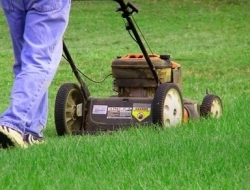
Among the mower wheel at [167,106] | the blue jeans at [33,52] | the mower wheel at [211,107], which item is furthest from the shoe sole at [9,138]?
the mower wheel at [211,107]

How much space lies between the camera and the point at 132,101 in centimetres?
707

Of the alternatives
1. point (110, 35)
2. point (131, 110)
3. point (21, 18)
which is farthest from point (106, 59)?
point (21, 18)

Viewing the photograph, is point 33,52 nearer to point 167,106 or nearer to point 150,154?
point 150,154

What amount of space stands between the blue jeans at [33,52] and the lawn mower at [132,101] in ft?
2.86

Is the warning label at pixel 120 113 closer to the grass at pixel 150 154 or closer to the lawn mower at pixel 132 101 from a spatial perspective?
the lawn mower at pixel 132 101

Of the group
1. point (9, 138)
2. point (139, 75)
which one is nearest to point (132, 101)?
point (139, 75)

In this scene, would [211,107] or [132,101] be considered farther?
[211,107]

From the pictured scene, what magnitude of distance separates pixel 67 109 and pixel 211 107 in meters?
1.24

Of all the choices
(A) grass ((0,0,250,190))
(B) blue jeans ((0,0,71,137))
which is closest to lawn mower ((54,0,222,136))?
(A) grass ((0,0,250,190))

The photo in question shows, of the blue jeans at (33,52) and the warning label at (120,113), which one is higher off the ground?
the blue jeans at (33,52)

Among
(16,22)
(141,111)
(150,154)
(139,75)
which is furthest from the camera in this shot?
(139,75)

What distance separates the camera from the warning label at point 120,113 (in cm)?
704

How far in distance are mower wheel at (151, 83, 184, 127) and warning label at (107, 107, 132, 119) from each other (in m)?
0.37

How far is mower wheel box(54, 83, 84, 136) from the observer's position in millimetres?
6855
